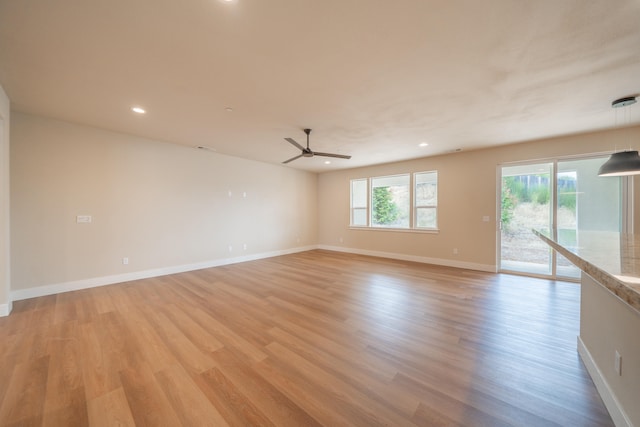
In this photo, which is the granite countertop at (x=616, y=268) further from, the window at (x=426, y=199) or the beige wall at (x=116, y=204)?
the beige wall at (x=116, y=204)

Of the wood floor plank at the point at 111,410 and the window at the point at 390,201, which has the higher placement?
the window at the point at 390,201

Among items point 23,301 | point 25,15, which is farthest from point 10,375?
point 25,15

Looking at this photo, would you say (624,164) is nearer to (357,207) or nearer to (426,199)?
(426,199)

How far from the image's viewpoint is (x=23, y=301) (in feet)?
10.9

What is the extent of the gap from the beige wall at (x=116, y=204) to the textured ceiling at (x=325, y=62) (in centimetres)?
59

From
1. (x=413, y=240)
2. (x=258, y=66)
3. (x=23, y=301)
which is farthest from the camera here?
(x=413, y=240)

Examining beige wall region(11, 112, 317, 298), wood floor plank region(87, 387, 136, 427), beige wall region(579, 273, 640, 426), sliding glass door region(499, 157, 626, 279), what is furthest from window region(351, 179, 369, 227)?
wood floor plank region(87, 387, 136, 427)

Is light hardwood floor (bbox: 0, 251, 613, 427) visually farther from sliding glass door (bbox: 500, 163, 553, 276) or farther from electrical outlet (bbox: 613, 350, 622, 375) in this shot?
sliding glass door (bbox: 500, 163, 553, 276)

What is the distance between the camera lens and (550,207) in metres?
4.44

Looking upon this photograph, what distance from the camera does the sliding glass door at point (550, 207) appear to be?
13.1 ft

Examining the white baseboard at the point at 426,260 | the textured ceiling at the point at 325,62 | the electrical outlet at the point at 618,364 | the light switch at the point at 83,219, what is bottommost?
the white baseboard at the point at 426,260

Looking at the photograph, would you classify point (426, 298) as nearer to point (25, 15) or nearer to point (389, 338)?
point (389, 338)

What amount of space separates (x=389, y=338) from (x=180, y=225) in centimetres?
470

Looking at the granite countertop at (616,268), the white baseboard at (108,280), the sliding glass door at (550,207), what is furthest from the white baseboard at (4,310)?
the sliding glass door at (550,207)
